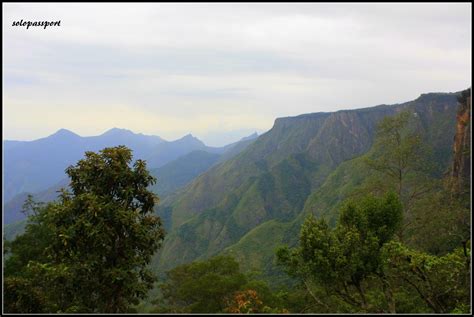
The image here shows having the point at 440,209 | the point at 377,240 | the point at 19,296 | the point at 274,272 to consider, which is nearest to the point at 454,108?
the point at 274,272

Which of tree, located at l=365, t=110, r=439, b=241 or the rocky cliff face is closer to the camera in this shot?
tree, located at l=365, t=110, r=439, b=241

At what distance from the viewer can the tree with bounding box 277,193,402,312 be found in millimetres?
14078

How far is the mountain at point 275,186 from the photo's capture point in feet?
330

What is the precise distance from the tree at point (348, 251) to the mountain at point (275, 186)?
211 ft

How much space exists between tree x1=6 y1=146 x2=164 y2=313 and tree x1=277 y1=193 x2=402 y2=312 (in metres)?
5.56

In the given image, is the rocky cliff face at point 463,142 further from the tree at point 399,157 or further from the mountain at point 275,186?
the tree at point 399,157

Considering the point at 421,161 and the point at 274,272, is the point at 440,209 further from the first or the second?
the point at 274,272

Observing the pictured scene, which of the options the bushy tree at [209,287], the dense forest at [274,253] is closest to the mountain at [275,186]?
the bushy tree at [209,287]

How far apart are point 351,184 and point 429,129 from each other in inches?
1102

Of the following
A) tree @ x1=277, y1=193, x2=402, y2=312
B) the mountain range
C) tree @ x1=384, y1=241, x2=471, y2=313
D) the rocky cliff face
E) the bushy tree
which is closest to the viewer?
tree @ x1=384, y1=241, x2=471, y2=313

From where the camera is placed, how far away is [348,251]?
47.2 ft

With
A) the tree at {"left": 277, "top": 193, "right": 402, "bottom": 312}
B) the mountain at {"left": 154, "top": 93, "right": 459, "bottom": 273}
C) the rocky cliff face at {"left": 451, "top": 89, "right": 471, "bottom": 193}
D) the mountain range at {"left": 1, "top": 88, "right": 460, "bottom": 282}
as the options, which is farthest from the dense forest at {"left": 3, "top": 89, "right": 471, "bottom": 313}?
the mountain at {"left": 154, "top": 93, "right": 459, "bottom": 273}

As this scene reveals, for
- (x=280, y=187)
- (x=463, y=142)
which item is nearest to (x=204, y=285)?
(x=463, y=142)

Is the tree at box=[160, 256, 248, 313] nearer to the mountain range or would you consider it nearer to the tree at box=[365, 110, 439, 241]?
the tree at box=[365, 110, 439, 241]
